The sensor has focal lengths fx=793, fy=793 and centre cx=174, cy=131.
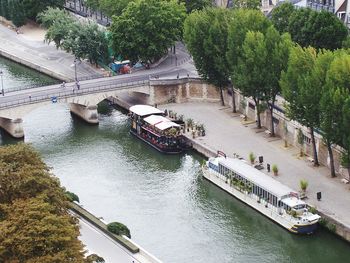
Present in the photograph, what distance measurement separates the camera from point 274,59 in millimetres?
83375

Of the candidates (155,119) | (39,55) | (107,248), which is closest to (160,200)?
(107,248)

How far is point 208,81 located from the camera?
9644 centimetres

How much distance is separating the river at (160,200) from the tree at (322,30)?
70.3ft

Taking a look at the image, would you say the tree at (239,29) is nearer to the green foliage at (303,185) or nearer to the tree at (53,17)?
the green foliage at (303,185)

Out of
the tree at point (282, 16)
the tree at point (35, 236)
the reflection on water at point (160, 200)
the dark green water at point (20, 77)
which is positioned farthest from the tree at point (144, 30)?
the tree at point (35, 236)

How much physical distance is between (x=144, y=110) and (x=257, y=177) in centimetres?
2379

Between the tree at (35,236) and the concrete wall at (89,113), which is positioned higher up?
the tree at (35,236)

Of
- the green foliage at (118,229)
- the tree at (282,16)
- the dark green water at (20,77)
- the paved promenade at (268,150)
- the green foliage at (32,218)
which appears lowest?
the dark green water at (20,77)

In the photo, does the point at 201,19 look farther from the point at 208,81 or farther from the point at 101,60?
the point at 101,60

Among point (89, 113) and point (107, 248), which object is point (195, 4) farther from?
point (107, 248)

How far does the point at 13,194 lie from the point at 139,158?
1406 inches

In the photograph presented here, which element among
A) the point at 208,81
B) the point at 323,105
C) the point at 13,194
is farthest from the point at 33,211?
the point at 208,81

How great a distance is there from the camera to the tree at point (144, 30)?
108 metres

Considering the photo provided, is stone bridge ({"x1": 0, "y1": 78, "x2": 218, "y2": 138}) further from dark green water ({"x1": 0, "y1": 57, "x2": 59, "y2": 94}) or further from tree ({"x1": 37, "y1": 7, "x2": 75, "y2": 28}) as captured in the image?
tree ({"x1": 37, "y1": 7, "x2": 75, "y2": 28})
